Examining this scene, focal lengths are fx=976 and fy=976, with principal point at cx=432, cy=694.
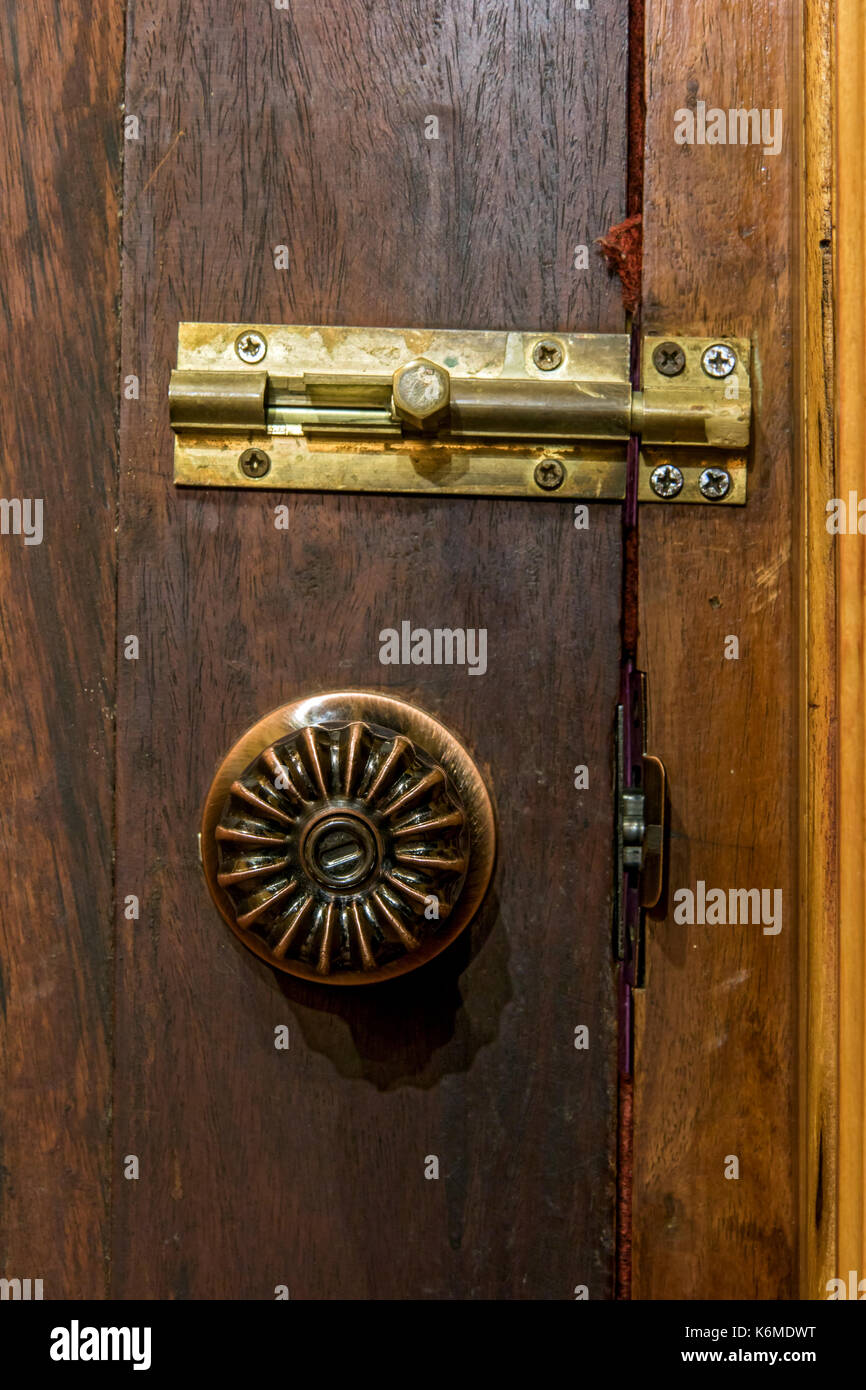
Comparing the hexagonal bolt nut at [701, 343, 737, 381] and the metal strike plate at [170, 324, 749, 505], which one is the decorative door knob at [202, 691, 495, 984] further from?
the hexagonal bolt nut at [701, 343, 737, 381]

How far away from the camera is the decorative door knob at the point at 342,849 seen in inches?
19.6

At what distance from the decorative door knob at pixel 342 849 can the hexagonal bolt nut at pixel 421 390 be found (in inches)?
6.6

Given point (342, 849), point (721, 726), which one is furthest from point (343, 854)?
point (721, 726)

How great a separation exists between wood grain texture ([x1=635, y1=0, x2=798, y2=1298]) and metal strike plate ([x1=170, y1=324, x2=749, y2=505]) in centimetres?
3

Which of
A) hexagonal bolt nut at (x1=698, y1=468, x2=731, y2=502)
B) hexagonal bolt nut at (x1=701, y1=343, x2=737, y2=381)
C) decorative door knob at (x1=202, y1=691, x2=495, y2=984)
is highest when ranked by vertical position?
hexagonal bolt nut at (x1=701, y1=343, x2=737, y2=381)

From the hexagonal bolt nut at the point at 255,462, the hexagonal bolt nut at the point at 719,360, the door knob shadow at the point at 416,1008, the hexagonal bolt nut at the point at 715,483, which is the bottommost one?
the door knob shadow at the point at 416,1008

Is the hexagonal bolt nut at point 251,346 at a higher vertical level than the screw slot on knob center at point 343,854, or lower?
higher

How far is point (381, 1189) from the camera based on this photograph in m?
0.55

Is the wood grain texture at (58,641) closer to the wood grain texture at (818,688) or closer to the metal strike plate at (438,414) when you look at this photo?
the metal strike plate at (438,414)

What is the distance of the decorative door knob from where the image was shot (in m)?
0.50

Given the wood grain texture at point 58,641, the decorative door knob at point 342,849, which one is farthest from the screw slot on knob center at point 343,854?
the wood grain texture at point 58,641

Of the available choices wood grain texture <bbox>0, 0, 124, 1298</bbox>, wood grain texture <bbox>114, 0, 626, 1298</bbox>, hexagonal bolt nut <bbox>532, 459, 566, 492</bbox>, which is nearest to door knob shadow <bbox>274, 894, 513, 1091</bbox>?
wood grain texture <bbox>114, 0, 626, 1298</bbox>

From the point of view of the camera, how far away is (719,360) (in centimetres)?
54
